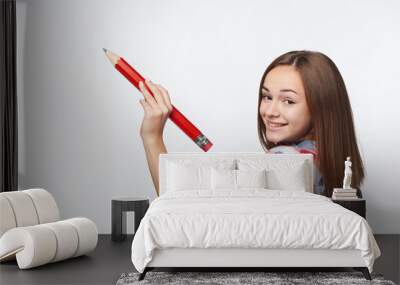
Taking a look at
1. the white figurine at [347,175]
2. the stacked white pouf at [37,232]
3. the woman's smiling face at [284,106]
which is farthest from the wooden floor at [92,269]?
the woman's smiling face at [284,106]

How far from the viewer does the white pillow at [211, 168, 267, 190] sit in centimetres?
598

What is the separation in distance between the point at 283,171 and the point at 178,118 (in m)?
1.33

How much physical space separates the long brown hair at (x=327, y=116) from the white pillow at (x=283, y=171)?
461 mm

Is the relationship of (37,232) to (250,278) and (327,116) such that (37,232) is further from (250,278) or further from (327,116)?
(327,116)

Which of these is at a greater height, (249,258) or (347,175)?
(347,175)

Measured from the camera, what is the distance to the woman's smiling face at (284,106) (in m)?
6.73

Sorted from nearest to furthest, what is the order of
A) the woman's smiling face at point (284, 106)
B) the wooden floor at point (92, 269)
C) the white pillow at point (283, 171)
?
the wooden floor at point (92, 269) < the white pillow at point (283, 171) < the woman's smiling face at point (284, 106)

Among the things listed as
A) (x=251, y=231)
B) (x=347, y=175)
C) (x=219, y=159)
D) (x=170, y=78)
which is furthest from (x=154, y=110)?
(x=251, y=231)

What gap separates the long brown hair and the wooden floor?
101 cm

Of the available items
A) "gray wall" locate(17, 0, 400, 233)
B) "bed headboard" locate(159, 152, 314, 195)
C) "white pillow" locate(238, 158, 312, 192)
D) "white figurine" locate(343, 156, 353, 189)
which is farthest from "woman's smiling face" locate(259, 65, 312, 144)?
"white figurine" locate(343, 156, 353, 189)

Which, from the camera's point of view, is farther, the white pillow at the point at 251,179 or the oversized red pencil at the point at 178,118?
the oversized red pencil at the point at 178,118

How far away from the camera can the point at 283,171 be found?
6172 mm

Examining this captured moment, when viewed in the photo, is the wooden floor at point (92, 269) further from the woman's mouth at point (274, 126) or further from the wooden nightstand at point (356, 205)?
the woman's mouth at point (274, 126)

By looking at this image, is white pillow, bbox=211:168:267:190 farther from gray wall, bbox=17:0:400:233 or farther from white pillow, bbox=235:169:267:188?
gray wall, bbox=17:0:400:233
